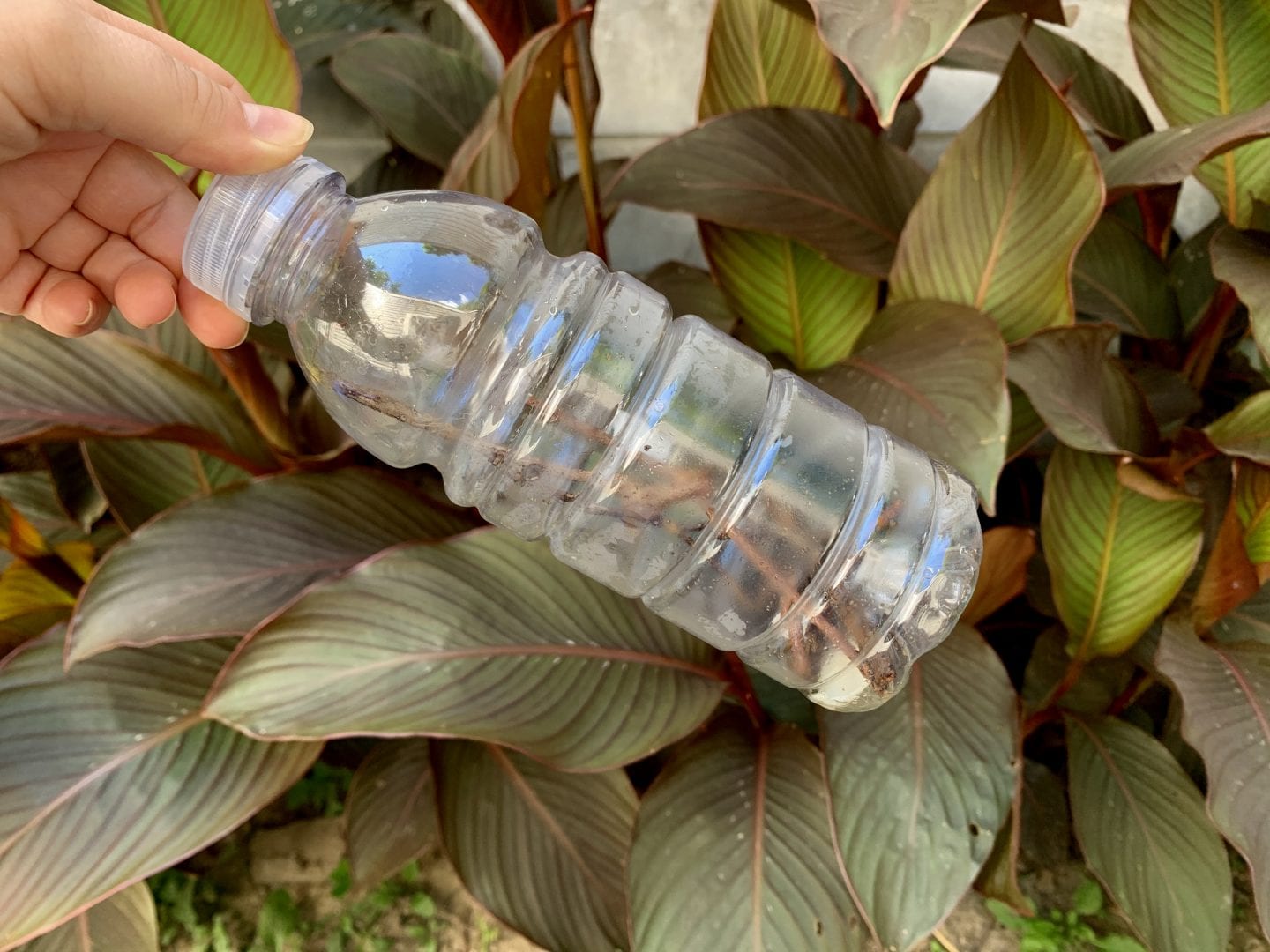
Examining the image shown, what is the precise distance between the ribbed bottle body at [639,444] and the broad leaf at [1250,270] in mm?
267

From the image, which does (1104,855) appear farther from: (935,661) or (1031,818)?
(935,661)

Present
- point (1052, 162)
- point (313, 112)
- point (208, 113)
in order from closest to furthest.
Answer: point (208, 113), point (1052, 162), point (313, 112)

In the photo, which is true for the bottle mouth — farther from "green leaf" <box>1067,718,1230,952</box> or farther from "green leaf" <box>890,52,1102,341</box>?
"green leaf" <box>1067,718,1230,952</box>

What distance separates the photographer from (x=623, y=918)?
891 mm

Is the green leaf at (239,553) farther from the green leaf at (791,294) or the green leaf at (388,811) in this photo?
the green leaf at (791,294)

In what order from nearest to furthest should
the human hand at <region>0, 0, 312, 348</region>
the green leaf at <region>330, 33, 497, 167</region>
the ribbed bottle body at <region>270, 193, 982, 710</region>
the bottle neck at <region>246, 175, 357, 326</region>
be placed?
the human hand at <region>0, 0, 312, 348</region> < the bottle neck at <region>246, 175, 357, 326</region> < the ribbed bottle body at <region>270, 193, 982, 710</region> < the green leaf at <region>330, 33, 497, 167</region>

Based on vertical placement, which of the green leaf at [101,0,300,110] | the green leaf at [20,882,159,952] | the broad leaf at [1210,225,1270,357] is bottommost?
the green leaf at [20,882,159,952]

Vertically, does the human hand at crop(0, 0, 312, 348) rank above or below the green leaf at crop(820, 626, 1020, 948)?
above

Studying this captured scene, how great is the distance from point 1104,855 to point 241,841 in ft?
3.20

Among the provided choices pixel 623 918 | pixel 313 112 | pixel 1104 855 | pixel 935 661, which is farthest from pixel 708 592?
pixel 313 112

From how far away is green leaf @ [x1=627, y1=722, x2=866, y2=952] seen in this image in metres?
0.77

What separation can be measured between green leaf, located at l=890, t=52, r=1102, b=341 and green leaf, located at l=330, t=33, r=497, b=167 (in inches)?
25.1

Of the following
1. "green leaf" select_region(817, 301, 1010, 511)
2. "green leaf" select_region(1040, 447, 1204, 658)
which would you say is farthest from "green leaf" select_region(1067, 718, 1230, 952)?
"green leaf" select_region(817, 301, 1010, 511)

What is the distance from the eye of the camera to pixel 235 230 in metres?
0.58
